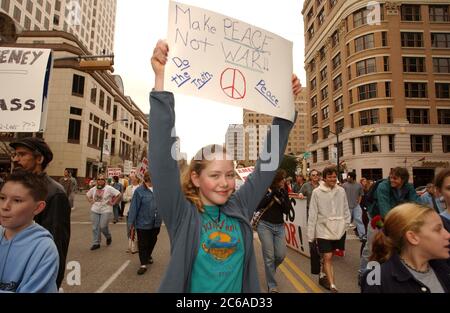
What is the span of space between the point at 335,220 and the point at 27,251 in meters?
4.72

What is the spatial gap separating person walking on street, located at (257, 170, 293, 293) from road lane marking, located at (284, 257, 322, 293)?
0.65m

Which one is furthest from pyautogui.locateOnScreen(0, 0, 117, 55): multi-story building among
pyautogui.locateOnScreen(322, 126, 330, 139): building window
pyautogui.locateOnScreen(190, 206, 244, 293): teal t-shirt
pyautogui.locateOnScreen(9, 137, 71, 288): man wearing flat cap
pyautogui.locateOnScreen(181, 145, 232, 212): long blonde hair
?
pyautogui.locateOnScreen(322, 126, 330, 139): building window

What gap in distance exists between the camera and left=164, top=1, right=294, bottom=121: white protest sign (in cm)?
211

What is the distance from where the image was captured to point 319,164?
165 ft

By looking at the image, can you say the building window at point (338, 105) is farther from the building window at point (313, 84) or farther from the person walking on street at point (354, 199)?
the person walking on street at point (354, 199)

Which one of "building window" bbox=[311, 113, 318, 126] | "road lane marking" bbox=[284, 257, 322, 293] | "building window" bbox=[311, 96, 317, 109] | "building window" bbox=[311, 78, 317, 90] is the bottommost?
"road lane marking" bbox=[284, 257, 322, 293]

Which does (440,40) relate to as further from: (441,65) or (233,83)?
(233,83)

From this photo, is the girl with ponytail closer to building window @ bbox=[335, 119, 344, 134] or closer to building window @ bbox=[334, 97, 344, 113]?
building window @ bbox=[335, 119, 344, 134]

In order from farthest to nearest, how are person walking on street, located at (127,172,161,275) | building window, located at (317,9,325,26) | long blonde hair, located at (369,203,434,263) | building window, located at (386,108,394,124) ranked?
building window, located at (317,9,325,26) < building window, located at (386,108,394,124) < person walking on street, located at (127,172,161,275) < long blonde hair, located at (369,203,434,263)

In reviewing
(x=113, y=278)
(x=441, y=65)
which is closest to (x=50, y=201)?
(x=113, y=278)

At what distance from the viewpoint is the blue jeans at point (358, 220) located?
341 inches

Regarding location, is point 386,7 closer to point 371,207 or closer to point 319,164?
point 319,164

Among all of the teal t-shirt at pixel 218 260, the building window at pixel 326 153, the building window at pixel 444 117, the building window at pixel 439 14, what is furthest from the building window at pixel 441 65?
the teal t-shirt at pixel 218 260
